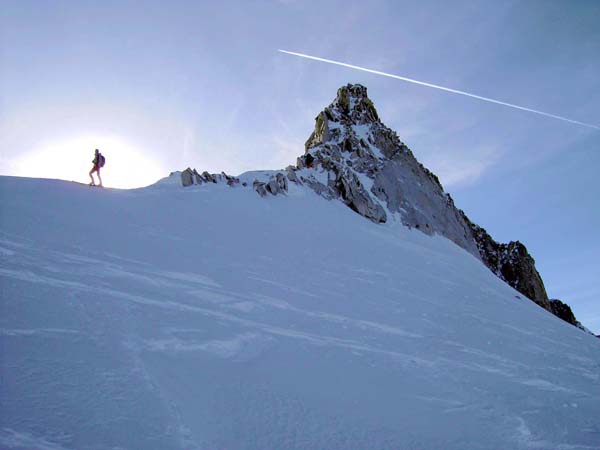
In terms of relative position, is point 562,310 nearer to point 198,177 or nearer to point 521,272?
point 521,272

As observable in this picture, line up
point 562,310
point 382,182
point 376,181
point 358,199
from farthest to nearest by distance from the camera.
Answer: point 562,310 < point 382,182 < point 376,181 < point 358,199

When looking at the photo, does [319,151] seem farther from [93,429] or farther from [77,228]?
[93,429]

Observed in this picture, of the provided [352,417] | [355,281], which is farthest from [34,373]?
[355,281]

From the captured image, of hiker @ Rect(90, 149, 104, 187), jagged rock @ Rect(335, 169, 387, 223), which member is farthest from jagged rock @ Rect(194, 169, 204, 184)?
jagged rock @ Rect(335, 169, 387, 223)

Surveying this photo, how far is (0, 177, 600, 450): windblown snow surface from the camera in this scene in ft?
15.6

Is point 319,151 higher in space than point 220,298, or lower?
higher

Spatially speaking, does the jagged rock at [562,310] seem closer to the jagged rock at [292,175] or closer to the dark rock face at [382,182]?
the dark rock face at [382,182]

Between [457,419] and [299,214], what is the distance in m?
17.7

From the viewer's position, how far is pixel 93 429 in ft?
13.7

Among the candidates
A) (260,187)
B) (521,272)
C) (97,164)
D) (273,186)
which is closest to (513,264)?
(521,272)

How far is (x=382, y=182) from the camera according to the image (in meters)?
37.1

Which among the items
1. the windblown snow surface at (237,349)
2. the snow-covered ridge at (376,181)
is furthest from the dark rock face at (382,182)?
the windblown snow surface at (237,349)

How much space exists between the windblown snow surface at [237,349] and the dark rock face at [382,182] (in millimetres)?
16594

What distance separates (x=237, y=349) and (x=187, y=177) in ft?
54.7
